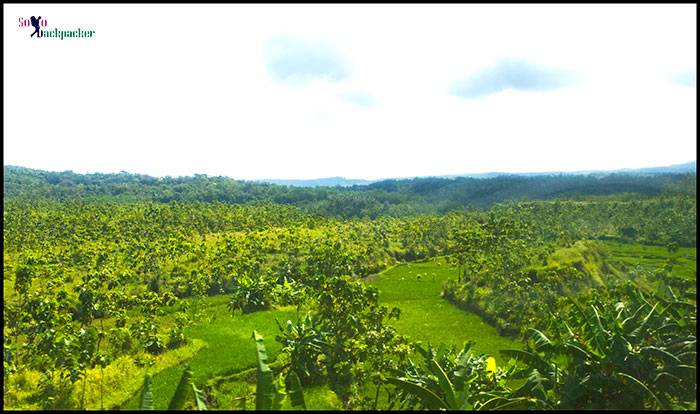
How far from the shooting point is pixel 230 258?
71.8 meters

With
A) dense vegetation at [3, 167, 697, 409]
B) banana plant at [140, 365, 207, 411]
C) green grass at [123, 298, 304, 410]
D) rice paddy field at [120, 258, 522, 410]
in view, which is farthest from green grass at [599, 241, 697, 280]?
banana plant at [140, 365, 207, 411]

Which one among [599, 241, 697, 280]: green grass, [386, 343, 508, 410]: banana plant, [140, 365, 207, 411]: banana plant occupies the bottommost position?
[599, 241, 697, 280]: green grass

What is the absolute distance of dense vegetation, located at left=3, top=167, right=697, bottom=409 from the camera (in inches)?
609

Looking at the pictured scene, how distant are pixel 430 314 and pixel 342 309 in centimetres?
2858

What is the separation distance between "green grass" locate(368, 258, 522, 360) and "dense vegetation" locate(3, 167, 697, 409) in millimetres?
1425

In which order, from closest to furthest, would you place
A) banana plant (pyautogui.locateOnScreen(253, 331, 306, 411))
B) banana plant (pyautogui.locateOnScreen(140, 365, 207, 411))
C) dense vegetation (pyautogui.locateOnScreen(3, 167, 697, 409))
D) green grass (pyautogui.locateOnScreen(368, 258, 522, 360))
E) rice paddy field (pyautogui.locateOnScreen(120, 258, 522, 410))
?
A: banana plant (pyautogui.locateOnScreen(140, 365, 207, 411))
banana plant (pyautogui.locateOnScreen(253, 331, 306, 411))
dense vegetation (pyautogui.locateOnScreen(3, 167, 697, 409))
rice paddy field (pyautogui.locateOnScreen(120, 258, 522, 410))
green grass (pyautogui.locateOnScreen(368, 258, 522, 360))

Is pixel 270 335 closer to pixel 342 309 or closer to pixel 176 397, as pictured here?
pixel 342 309

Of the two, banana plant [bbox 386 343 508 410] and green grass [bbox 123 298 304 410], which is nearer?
banana plant [bbox 386 343 508 410]

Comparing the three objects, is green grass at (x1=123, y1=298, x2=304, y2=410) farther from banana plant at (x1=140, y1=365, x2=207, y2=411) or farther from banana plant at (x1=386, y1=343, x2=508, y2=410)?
banana plant at (x1=386, y1=343, x2=508, y2=410)

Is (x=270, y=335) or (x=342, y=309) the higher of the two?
(x=342, y=309)

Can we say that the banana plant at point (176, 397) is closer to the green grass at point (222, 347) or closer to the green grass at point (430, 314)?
the green grass at point (222, 347)

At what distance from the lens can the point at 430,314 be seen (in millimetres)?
50375

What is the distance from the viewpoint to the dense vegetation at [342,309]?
50.8ft

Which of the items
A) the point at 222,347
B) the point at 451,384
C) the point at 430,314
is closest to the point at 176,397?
the point at 451,384
